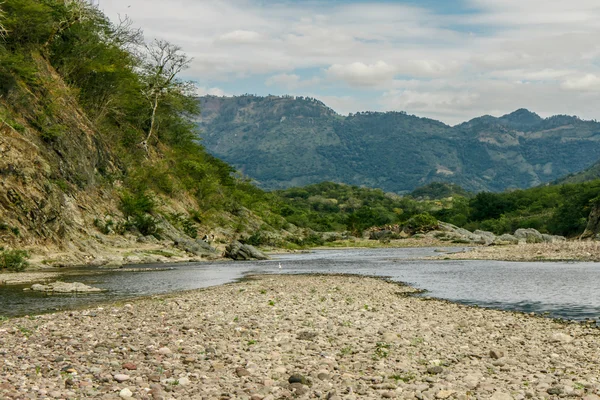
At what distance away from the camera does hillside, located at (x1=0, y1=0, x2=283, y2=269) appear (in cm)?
4403

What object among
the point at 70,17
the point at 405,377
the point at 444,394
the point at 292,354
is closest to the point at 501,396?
the point at 444,394

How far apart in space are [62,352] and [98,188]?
161ft

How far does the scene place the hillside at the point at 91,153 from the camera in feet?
144

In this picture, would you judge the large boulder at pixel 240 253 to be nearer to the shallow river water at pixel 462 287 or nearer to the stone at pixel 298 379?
the shallow river water at pixel 462 287

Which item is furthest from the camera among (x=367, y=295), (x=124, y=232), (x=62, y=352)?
(x=124, y=232)

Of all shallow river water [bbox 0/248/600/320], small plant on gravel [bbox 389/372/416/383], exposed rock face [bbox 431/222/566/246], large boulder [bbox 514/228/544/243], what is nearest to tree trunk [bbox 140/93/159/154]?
shallow river water [bbox 0/248/600/320]

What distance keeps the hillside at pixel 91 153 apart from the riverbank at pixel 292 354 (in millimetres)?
26166

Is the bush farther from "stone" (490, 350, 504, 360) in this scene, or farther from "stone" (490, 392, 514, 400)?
"stone" (490, 392, 514, 400)

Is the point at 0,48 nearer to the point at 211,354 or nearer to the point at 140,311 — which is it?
the point at 140,311

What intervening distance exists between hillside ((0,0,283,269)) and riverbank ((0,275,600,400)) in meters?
26.2

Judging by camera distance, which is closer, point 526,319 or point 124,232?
point 526,319

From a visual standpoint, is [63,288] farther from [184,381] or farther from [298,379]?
[298,379]

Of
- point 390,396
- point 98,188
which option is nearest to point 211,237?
point 98,188

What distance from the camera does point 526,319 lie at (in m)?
20.4
